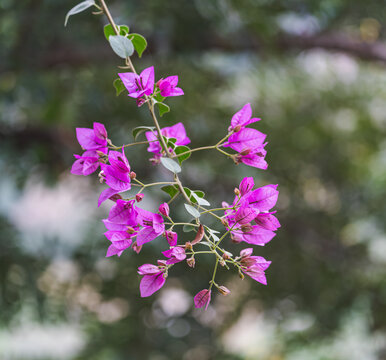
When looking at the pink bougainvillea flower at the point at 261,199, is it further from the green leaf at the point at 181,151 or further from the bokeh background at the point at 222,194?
the bokeh background at the point at 222,194

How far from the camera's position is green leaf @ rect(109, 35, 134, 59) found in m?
0.25

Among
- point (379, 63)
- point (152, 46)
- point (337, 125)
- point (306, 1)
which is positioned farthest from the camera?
point (337, 125)

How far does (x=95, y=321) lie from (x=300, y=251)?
0.70 m

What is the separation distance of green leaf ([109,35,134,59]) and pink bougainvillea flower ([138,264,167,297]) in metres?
0.12

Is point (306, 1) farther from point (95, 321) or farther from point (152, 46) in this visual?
point (95, 321)

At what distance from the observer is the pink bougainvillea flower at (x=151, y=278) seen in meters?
0.25

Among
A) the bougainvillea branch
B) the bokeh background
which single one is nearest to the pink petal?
the bougainvillea branch

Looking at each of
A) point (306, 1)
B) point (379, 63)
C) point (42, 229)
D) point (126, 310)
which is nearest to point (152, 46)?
point (306, 1)

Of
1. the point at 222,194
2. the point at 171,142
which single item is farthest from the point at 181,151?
the point at 222,194

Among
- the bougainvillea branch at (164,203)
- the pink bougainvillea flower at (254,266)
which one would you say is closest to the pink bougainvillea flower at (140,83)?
the bougainvillea branch at (164,203)

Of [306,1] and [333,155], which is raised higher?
[306,1]

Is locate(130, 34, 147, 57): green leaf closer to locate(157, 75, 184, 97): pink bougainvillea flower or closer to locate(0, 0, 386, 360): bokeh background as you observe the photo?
locate(157, 75, 184, 97): pink bougainvillea flower

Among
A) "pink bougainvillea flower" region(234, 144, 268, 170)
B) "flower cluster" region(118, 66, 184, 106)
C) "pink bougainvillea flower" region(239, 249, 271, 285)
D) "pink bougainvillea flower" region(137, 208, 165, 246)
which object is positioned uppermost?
"flower cluster" region(118, 66, 184, 106)

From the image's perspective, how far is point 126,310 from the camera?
60.9 inches
